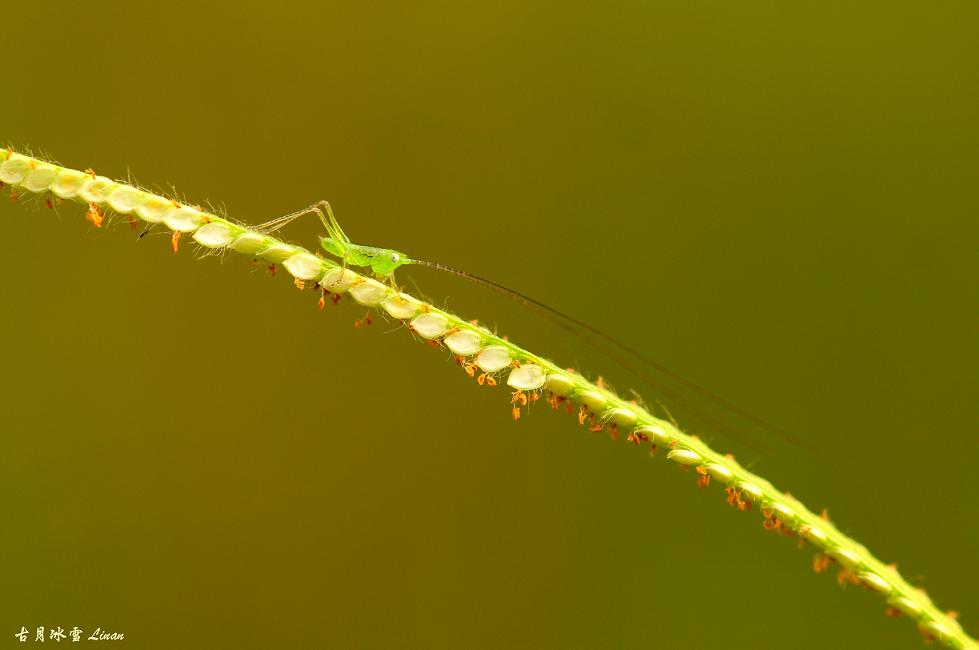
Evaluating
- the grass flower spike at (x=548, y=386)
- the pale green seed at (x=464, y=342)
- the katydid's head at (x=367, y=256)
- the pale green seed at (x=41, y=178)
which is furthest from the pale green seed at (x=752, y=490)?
the katydid's head at (x=367, y=256)

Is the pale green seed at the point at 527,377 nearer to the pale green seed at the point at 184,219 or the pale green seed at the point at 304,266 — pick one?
the pale green seed at the point at 304,266

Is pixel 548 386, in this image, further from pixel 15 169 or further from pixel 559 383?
pixel 15 169

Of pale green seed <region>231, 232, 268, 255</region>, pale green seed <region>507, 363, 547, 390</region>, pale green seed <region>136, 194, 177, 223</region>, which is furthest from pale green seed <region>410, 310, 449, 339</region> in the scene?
pale green seed <region>136, 194, 177, 223</region>

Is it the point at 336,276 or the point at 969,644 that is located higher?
the point at 336,276

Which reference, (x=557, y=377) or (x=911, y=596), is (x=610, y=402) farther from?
(x=911, y=596)

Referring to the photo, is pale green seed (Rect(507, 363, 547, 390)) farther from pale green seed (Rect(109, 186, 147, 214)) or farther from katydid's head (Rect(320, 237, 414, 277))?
katydid's head (Rect(320, 237, 414, 277))

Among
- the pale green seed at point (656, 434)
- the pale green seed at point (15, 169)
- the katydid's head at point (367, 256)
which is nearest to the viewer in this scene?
the pale green seed at point (15, 169)

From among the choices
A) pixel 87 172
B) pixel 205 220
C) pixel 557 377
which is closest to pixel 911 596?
pixel 557 377

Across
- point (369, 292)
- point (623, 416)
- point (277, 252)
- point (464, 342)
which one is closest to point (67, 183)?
point (277, 252)

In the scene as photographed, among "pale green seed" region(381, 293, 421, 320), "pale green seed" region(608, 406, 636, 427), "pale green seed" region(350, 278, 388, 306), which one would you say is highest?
"pale green seed" region(350, 278, 388, 306)
